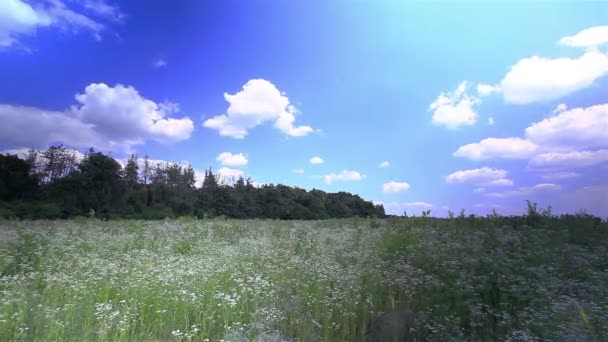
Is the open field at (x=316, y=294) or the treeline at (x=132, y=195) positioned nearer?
the open field at (x=316, y=294)

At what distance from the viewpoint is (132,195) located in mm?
36156

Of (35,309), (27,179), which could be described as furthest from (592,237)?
(27,179)

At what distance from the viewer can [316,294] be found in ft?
17.1

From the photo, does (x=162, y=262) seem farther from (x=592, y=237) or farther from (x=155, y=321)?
(x=592, y=237)

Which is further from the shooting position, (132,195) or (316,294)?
(132,195)

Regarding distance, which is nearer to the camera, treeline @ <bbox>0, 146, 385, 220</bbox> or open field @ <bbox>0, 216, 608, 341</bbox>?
open field @ <bbox>0, 216, 608, 341</bbox>

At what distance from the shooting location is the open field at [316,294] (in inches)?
164

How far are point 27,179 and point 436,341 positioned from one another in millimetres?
39982

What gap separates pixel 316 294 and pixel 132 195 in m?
34.9

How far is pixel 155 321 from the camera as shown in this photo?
175 inches

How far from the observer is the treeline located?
32000 millimetres

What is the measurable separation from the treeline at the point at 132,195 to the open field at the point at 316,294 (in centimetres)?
2313

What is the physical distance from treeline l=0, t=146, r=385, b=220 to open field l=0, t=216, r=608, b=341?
23128 mm

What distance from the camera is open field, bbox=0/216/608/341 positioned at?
13.6ft
